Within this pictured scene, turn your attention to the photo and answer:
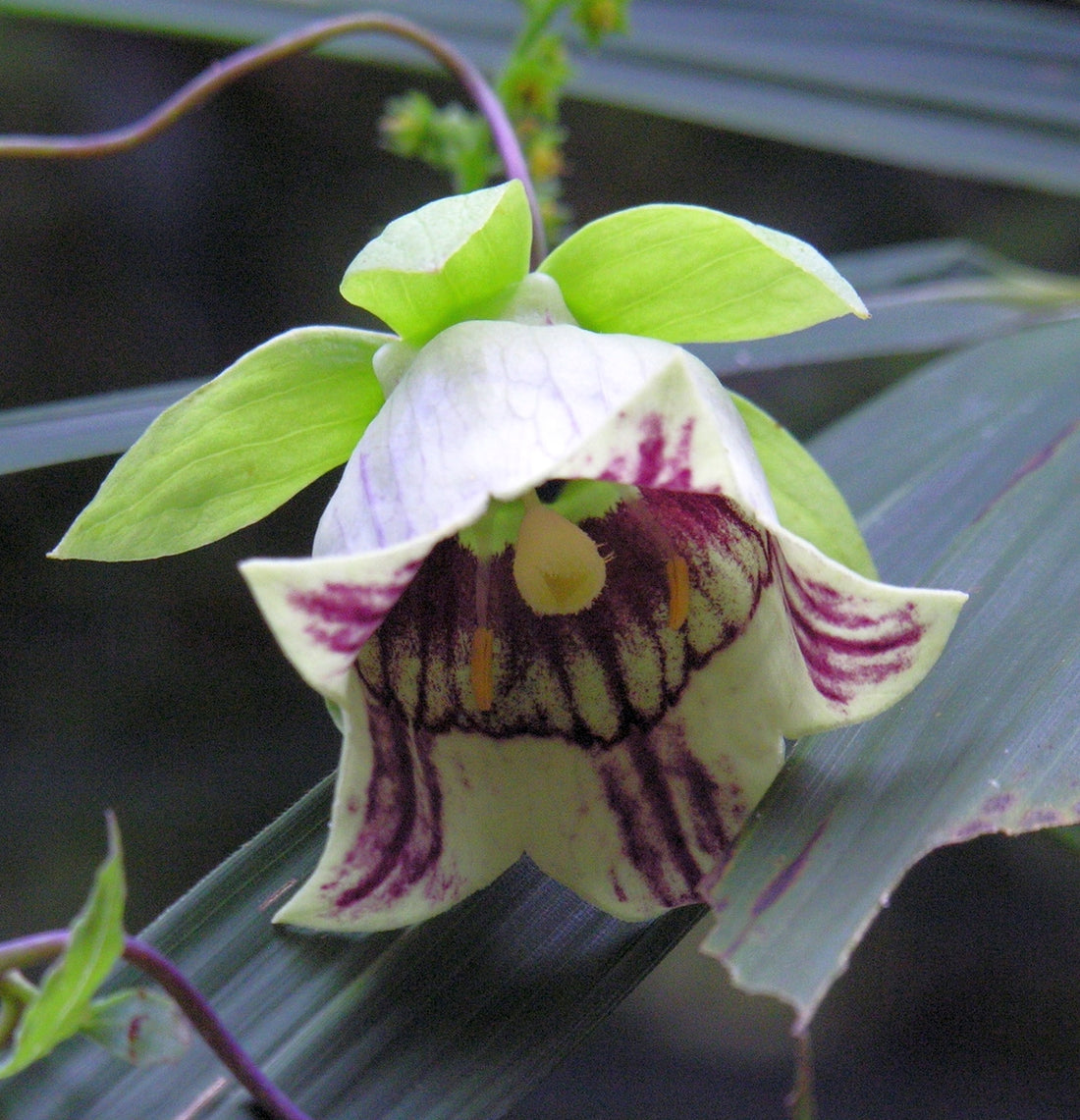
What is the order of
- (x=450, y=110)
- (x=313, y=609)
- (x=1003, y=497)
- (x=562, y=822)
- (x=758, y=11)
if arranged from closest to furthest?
(x=313, y=609)
(x=562, y=822)
(x=1003, y=497)
(x=450, y=110)
(x=758, y=11)

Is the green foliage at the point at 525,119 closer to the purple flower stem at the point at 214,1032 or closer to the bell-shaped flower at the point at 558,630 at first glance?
the bell-shaped flower at the point at 558,630

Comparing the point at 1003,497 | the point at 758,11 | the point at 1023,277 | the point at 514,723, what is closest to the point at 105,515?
the point at 514,723

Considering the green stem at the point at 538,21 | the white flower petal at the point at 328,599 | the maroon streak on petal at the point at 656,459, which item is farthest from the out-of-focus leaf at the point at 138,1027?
the green stem at the point at 538,21

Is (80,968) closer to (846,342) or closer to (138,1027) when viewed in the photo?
(138,1027)

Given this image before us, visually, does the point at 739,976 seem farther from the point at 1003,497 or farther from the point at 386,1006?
the point at 1003,497

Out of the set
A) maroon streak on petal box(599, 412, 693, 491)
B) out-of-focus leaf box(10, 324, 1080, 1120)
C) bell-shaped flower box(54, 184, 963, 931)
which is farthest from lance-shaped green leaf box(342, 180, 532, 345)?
out-of-focus leaf box(10, 324, 1080, 1120)
